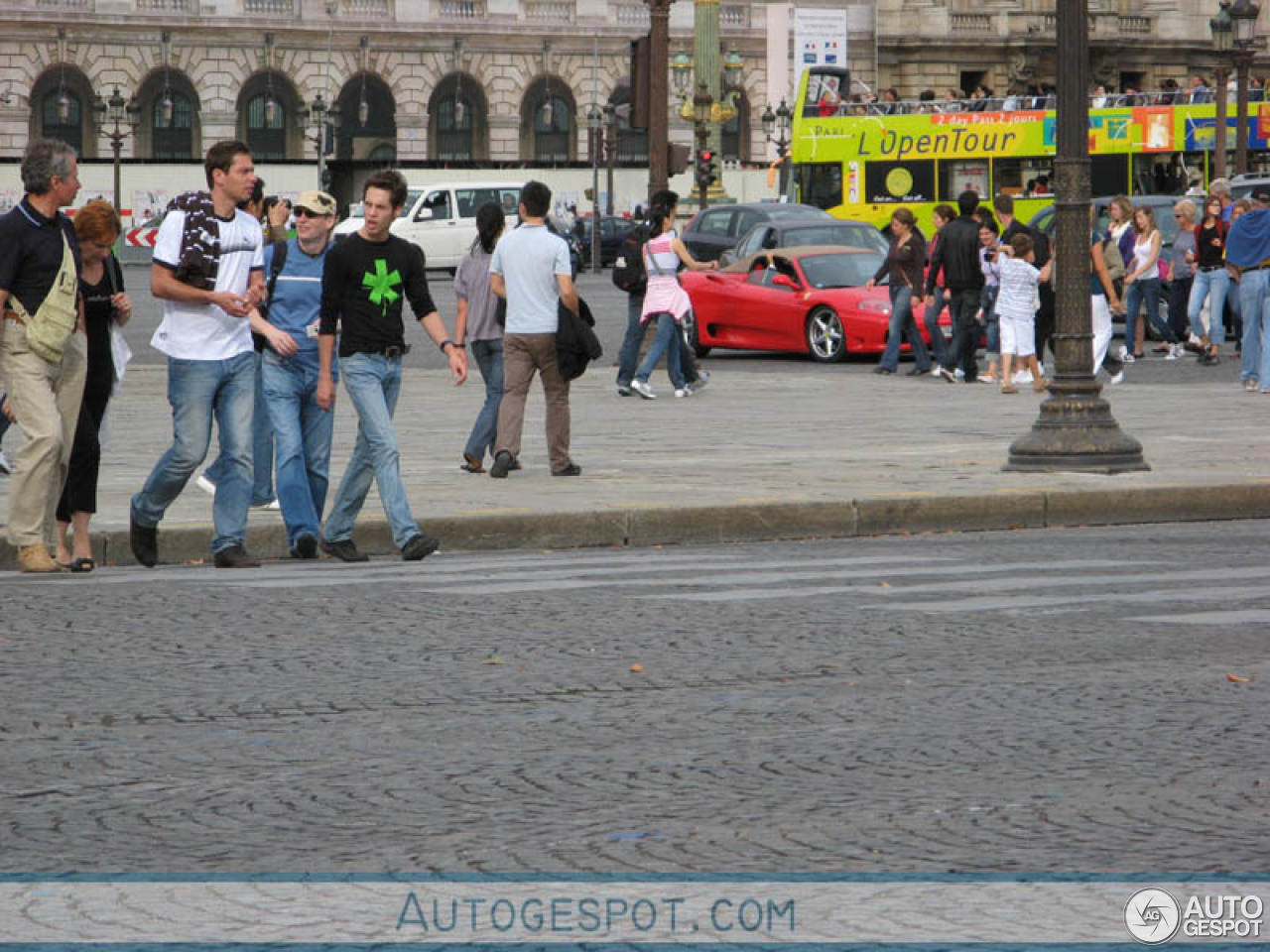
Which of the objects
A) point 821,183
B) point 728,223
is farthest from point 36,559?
point 821,183

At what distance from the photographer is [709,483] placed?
1286cm

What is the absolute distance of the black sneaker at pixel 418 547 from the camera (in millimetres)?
10383

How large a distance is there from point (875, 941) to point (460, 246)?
4882cm

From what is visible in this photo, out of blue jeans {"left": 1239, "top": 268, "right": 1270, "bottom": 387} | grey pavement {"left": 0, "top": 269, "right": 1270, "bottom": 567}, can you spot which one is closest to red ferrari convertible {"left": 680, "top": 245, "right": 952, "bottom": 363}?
grey pavement {"left": 0, "top": 269, "right": 1270, "bottom": 567}

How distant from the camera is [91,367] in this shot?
34.1 ft

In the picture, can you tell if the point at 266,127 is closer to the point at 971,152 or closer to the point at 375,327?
the point at 971,152

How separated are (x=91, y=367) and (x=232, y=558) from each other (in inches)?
40.9

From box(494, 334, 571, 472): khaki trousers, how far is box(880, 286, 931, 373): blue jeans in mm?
9762

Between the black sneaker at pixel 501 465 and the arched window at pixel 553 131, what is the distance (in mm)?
65908

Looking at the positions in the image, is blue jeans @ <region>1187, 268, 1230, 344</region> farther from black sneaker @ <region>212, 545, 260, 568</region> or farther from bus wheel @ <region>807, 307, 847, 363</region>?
black sneaker @ <region>212, 545, 260, 568</region>

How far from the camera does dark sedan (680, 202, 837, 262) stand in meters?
34.6

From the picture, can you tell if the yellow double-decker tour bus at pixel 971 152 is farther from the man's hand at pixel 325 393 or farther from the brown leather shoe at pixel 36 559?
the brown leather shoe at pixel 36 559

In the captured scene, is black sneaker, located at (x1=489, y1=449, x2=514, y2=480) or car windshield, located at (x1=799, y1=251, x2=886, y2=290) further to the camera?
car windshield, located at (x1=799, y1=251, x2=886, y2=290)

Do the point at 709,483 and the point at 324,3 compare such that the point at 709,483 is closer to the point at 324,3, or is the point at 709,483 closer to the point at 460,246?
the point at 460,246
